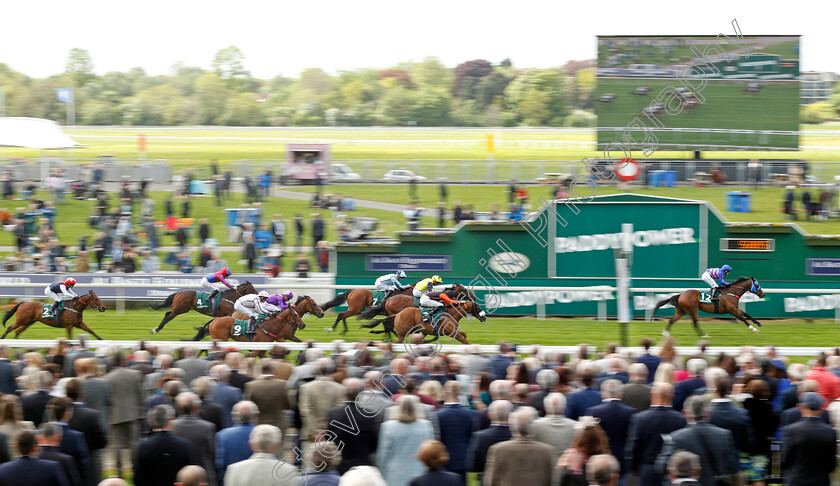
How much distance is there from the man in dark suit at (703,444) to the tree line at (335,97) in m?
43.9

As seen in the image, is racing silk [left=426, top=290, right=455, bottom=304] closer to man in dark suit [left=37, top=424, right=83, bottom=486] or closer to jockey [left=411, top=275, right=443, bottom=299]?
jockey [left=411, top=275, right=443, bottom=299]

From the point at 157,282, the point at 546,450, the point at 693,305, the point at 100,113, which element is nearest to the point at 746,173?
the point at 693,305

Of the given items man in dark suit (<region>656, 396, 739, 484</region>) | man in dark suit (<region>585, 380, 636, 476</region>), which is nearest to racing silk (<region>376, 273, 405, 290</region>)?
man in dark suit (<region>585, 380, 636, 476</region>)

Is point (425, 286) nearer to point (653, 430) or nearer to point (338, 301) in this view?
point (338, 301)

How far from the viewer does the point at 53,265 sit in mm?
15758

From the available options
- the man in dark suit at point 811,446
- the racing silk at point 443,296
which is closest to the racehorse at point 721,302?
the racing silk at point 443,296

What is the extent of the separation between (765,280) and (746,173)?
11542 mm

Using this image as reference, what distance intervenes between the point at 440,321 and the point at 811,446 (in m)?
6.84

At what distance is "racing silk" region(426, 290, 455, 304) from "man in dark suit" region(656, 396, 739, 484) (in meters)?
6.58

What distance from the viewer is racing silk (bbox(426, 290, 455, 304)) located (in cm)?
1135

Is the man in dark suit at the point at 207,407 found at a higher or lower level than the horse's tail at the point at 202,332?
higher

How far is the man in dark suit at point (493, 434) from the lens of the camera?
4898mm

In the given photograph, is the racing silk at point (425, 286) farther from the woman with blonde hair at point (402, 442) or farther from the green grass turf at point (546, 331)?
the woman with blonde hair at point (402, 442)

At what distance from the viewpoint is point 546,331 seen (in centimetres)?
1269
